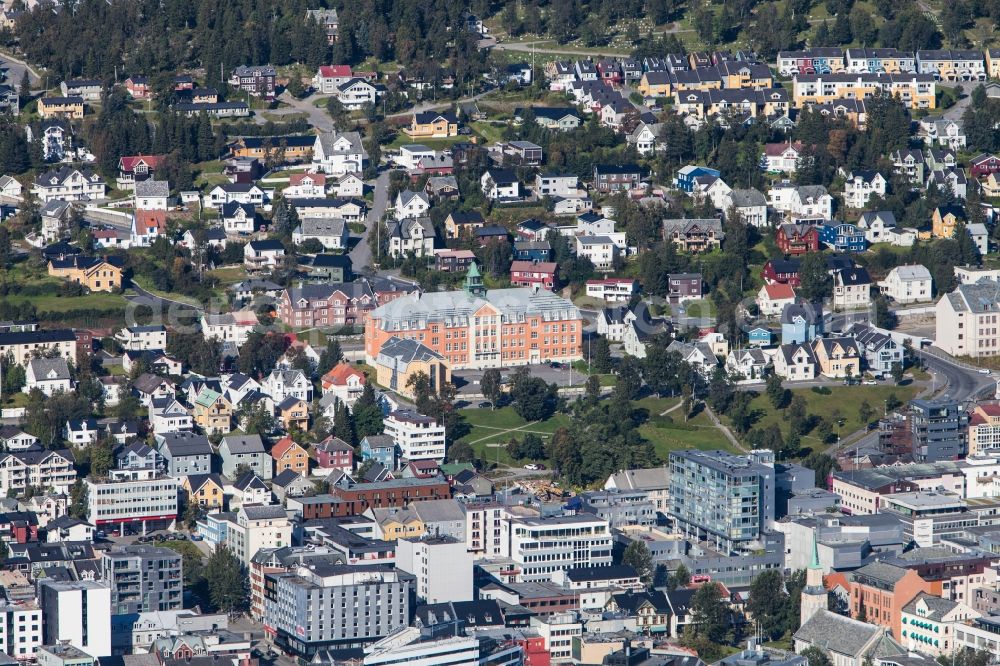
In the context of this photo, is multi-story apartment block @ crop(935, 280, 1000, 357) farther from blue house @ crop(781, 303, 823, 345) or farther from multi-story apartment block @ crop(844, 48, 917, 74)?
multi-story apartment block @ crop(844, 48, 917, 74)

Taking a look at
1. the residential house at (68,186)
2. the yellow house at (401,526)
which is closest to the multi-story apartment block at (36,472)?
the yellow house at (401,526)

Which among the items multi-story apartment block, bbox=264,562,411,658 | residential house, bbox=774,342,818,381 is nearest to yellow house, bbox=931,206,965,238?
residential house, bbox=774,342,818,381

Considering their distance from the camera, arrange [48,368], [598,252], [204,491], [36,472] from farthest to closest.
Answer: [598,252] < [48,368] < [36,472] < [204,491]

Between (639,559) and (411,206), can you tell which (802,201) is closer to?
(411,206)

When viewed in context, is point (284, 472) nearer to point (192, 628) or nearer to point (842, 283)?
point (192, 628)

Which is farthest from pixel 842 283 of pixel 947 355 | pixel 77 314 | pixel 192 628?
pixel 192 628

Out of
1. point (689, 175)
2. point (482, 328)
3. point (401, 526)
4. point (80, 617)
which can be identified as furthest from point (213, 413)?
point (689, 175)
